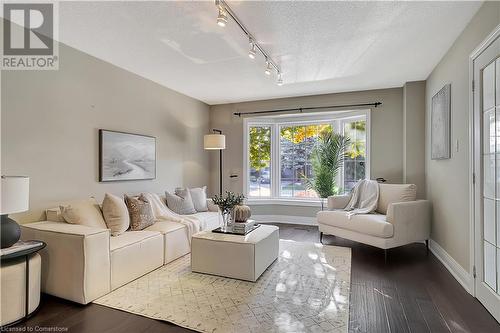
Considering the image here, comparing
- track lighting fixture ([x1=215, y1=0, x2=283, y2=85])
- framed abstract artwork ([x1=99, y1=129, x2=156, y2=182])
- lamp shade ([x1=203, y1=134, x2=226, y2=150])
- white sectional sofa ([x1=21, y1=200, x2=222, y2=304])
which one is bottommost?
white sectional sofa ([x1=21, y1=200, x2=222, y2=304])

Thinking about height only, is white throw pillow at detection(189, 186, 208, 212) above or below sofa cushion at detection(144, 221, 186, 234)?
above

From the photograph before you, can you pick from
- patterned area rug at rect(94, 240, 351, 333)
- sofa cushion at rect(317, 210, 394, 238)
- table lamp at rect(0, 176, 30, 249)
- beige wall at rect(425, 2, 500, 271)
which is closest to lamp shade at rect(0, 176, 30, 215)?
table lamp at rect(0, 176, 30, 249)

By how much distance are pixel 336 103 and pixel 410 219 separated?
2.46 m

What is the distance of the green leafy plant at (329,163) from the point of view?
15.7 feet

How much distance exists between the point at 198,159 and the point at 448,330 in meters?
4.52

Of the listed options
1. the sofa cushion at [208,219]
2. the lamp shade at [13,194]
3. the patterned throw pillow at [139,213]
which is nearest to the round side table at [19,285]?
the lamp shade at [13,194]

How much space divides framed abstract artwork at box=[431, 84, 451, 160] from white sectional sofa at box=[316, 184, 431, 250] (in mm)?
654

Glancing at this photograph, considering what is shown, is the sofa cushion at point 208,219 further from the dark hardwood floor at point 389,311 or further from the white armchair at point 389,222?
the dark hardwood floor at point 389,311

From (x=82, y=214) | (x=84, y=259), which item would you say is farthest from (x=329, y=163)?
(x=84, y=259)

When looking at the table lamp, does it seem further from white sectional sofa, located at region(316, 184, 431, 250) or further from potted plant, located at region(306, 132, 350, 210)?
potted plant, located at region(306, 132, 350, 210)

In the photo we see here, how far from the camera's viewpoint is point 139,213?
10.5ft

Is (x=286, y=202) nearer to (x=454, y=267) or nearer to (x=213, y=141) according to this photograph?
(x=213, y=141)

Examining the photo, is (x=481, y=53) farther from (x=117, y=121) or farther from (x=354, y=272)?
(x=117, y=121)

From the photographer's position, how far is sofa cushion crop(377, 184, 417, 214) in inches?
147
